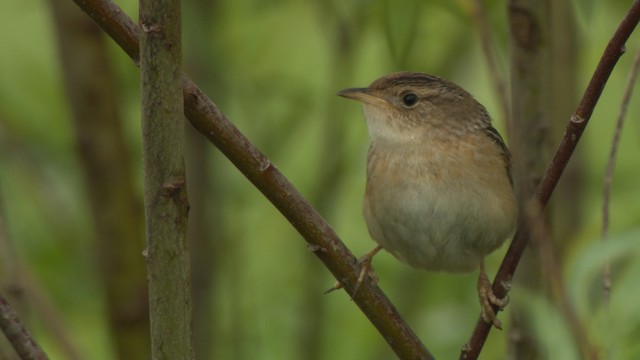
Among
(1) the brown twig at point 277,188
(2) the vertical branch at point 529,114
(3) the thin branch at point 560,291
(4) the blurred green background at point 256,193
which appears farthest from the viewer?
(4) the blurred green background at point 256,193

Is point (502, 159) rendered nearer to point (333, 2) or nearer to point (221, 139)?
point (333, 2)

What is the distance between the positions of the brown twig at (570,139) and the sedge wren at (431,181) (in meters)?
0.79

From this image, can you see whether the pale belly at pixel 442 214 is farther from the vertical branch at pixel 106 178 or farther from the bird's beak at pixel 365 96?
the vertical branch at pixel 106 178

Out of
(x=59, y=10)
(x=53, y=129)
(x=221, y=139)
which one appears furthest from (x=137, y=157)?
(x=221, y=139)

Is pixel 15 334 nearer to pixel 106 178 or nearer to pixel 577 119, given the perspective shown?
pixel 577 119

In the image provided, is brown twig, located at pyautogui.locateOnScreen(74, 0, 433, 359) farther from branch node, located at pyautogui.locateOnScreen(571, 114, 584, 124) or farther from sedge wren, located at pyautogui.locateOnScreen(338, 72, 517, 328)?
sedge wren, located at pyautogui.locateOnScreen(338, 72, 517, 328)

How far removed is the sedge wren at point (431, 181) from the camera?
411cm

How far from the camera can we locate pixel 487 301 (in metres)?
3.66

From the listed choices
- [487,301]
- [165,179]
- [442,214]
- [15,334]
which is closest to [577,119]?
[165,179]

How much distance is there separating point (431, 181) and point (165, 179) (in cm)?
201

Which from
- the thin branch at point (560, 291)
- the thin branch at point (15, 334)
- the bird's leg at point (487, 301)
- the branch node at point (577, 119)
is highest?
the thin branch at point (15, 334)

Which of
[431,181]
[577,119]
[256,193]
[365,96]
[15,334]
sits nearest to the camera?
[15,334]

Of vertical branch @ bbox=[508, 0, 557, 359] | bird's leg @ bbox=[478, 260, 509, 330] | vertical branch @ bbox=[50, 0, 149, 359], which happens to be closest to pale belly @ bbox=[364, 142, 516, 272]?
bird's leg @ bbox=[478, 260, 509, 330]

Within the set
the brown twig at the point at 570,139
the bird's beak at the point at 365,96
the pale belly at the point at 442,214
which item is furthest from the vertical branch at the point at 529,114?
the bird's beak at the point at 365,96
